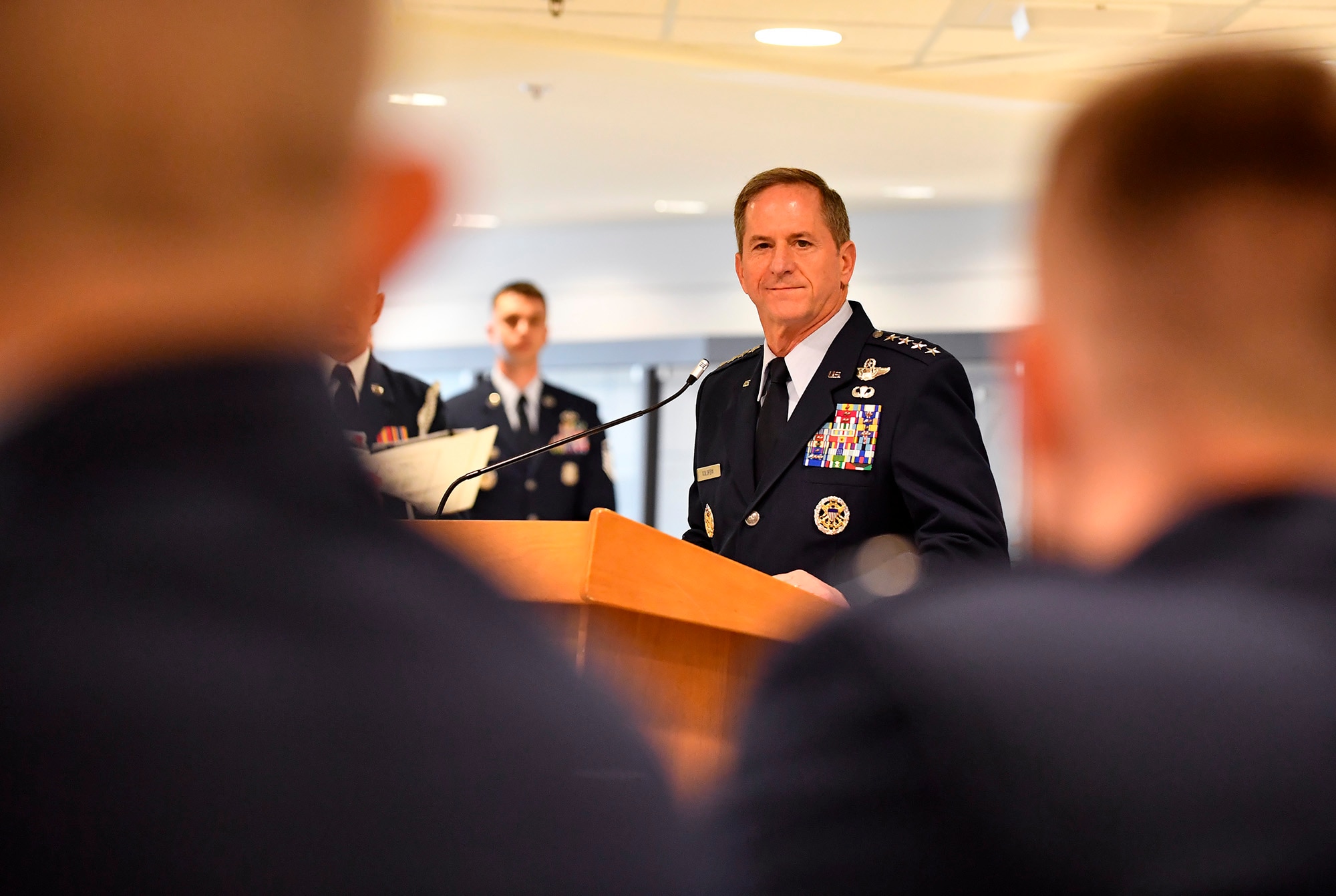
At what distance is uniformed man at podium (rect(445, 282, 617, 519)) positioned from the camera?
16.2 feet

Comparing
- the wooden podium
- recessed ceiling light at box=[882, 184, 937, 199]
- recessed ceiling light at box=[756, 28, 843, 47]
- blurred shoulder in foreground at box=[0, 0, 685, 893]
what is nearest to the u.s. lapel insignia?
the wooden podium

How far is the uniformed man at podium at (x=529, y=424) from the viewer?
4.95 m

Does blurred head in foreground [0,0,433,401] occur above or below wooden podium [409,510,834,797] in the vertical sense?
above

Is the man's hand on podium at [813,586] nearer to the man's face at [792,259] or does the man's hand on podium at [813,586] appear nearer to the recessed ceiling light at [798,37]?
the man's face at [792,259]

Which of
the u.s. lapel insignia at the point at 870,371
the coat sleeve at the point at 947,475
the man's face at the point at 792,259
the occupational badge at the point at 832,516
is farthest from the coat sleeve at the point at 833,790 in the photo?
the man's face at the point at 792,259

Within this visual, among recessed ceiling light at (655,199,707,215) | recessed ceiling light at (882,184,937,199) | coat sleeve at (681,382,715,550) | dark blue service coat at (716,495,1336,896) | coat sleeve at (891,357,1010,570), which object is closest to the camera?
dark blue service coat at (716,495,1336,896)

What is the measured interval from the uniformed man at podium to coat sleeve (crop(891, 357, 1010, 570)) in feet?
9.42

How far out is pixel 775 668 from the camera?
1.80ft

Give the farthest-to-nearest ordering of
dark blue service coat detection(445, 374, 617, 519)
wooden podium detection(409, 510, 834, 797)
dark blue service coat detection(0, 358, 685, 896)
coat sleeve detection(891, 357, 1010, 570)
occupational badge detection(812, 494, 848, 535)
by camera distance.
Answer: dark blue service coat detection(445, 374, 617, 519), occupational badge detection(812, 494, 848, 535), coat sleeve detection(891, 357, 1010, 570), wooden podium detection(409, 510, 834, 797), dark blue service coat detection(0, 358, 685, 896)

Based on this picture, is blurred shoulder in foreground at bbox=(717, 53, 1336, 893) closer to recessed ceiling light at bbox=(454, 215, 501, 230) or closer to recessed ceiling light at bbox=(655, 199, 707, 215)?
recessed ceiling light at bbox=(655, 199, 707, 215)

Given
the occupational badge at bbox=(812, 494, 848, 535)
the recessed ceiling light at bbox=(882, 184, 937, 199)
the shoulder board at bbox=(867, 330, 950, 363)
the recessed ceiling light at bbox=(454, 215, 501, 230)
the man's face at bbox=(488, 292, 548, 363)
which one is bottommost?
the occupational badge at bbox=(812, 494, 848, 535)

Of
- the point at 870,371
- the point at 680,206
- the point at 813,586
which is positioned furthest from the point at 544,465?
the point at 813,586

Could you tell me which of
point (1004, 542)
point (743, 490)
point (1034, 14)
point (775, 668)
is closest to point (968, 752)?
point (775, 668)

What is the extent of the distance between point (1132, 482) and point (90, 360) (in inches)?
18.8
